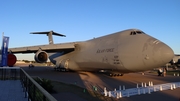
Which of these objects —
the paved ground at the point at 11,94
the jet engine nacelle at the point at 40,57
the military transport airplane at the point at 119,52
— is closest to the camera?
the paved ground at the point at 11,94

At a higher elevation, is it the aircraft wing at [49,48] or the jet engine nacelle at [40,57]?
the aircraft wing at [49,48]

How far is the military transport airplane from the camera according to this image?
11766mm

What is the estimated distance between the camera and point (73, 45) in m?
20.8

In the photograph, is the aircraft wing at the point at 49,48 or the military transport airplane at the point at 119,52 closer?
the military transport airplane at the point at 119,52

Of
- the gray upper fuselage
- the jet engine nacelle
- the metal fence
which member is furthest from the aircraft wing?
the metal fence

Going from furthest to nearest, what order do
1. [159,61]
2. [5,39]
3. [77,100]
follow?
[5,39] → [159,61] → [77,100]

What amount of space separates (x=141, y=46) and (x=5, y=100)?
9.21 metres

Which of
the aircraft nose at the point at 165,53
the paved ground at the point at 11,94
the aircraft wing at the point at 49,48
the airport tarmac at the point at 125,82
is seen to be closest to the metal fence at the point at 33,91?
the paved ground at the point at 11,94

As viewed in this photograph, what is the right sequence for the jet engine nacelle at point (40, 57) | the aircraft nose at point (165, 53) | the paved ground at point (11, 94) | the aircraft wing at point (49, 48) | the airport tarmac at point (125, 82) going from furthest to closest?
the aircraft wing at point (49, 48), the jet engine nacelle at point (40, 57), the aircraft nose at point (165, 53), the airport tarmac at point (125, 82), the paved ground at point (11, 94)

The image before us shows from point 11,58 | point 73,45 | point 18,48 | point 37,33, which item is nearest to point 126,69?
point 73,45

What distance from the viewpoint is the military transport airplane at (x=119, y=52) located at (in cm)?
1177

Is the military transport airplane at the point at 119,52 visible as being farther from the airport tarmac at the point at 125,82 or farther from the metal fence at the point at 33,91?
the metal fence at the point at 33,91

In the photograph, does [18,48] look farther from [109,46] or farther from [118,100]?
[118,100]

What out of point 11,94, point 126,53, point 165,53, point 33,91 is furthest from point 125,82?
point 33,91
